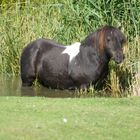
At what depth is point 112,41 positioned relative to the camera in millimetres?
11656

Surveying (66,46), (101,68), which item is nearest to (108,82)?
(101,68)

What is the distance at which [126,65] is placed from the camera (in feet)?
39.9

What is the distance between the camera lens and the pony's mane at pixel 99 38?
11.6 m

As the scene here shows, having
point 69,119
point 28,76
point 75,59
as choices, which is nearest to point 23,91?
point 28,76

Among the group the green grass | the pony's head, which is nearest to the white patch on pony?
the pony's head

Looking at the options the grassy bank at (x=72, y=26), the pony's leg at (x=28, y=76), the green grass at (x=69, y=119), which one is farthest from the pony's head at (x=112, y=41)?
the green grass at (x=69, y=119)

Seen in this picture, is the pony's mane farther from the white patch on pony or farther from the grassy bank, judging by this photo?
the grassy bank

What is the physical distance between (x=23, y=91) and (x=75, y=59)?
4.21 feet

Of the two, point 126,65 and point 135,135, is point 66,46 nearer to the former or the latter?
point 126,65

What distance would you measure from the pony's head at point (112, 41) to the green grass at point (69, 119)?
8.21ft

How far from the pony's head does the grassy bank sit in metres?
0.33

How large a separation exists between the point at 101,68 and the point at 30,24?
9.59 feet

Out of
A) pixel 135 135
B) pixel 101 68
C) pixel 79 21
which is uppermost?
pixel 79 21

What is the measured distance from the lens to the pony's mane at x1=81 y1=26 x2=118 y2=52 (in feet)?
38.0
